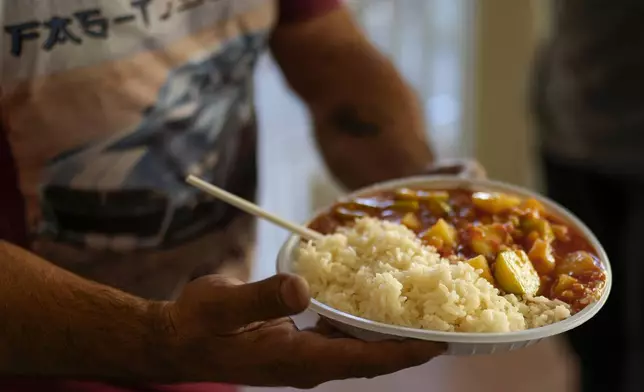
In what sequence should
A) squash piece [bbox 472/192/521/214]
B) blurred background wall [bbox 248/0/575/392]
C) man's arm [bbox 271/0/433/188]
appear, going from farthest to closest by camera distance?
blurred background wall [bbox 248/0/575/392] → man's arm [bbox 271/0/433/188] → squash piece [bbox 472/192/521/214]

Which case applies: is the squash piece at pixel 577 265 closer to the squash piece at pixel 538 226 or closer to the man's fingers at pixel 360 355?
the squash piece at pixel 538 226

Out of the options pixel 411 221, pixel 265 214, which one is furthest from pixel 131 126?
pixel 411 221

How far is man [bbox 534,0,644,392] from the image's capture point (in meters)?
1.35

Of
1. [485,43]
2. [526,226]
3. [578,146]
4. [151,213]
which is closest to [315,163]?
[485,43]

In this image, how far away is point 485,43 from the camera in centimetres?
213

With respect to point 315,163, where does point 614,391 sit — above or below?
below

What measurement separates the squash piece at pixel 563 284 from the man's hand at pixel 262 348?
12 centimetres

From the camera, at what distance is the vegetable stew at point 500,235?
2.32 ft

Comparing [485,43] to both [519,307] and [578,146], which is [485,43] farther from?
[519,307]

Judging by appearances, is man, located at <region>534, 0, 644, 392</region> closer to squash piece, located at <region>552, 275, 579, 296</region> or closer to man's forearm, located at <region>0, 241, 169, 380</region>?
squash piece, located at <region>552, 275, 579, 296</region>

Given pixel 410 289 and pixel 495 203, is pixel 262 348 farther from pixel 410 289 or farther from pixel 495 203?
pixel 495 203

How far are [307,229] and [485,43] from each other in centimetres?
147

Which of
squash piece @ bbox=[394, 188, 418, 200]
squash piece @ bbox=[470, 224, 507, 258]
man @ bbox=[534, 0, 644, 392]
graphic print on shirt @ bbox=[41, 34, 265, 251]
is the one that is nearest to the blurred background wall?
man @ bbox=[534, 0, 644, 392]

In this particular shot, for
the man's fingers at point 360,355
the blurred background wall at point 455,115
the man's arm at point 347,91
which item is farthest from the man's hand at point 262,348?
the blurred background wall at point 455,115
